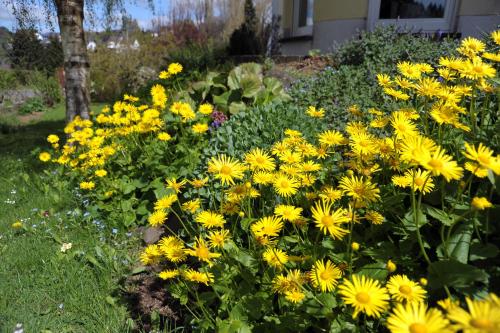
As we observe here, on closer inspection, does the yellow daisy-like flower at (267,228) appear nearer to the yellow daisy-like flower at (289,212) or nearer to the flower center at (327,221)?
the yellow daisy-like flower at (289,212)

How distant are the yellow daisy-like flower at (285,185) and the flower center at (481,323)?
838mm

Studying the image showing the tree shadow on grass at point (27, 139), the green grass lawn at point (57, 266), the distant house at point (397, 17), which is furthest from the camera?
the distant house at point (397, 17)

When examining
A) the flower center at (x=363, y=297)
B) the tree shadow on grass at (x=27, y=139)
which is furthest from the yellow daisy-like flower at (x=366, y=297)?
the tree shadow on grass at (x=27, y=139)

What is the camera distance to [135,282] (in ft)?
7.79

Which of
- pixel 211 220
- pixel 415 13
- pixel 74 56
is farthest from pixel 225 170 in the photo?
pixel 415 13

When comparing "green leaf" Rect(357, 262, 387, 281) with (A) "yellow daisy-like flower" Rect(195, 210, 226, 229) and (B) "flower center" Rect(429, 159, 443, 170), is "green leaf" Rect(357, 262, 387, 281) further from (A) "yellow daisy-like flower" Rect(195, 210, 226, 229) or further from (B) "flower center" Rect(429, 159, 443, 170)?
(A) "yellow daisy-like flower" Rect(195, 210, 226, 229)

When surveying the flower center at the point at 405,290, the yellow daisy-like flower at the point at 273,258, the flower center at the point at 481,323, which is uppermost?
the flower center at the point at 481,323

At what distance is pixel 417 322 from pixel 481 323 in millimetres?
184

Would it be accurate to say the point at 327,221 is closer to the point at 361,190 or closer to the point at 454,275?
the point at 361,190

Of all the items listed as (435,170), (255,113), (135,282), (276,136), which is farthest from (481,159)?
(255,113)

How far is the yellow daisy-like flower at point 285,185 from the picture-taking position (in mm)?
Result: 1450

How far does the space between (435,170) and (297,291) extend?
602mm

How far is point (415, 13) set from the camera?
722 cm

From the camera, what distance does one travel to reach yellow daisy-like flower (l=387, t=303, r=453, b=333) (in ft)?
2.46
